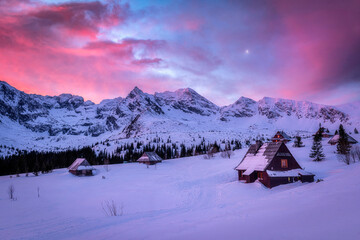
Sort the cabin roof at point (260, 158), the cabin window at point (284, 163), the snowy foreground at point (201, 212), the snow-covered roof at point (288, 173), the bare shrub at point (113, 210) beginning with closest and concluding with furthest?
the snowy foreground at point (201, 212), the bare shrub at point (113, 210), the snow-covered roof at point (288, 173), the cabin window at point (284, 163), the cabin roof at point (260, 158)

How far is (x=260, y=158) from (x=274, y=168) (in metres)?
3.49

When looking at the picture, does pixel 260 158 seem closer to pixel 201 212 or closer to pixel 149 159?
pixel 201 212

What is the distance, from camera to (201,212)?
1516 centimetres

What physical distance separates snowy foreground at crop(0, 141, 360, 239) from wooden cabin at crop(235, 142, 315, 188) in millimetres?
1897

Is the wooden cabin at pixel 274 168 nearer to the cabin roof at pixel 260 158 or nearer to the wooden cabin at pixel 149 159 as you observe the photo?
the cabin roof at pixel 260 158

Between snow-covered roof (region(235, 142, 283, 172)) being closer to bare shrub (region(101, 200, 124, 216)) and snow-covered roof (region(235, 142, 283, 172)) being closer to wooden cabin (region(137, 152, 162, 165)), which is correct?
bare shrub (region(101, 200, 124, 216))

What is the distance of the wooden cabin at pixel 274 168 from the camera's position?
31422 millimetres

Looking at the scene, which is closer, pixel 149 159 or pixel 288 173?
pixel 288 173

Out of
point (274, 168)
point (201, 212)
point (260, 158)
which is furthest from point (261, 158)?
point (201, 212)

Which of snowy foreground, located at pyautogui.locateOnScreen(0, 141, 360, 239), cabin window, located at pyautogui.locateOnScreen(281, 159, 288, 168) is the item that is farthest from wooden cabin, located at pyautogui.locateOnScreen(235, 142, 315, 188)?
snowy foreground, located at pyautogui.locateOnScreen(0, 141, 360, 239)

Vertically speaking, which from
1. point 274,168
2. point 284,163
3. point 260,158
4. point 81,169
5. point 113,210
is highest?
point 260,158

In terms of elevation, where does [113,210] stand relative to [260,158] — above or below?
below

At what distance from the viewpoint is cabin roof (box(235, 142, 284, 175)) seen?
111ft

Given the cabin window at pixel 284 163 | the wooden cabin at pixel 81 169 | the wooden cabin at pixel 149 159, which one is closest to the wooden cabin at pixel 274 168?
the cabin window at pixel 284 163
